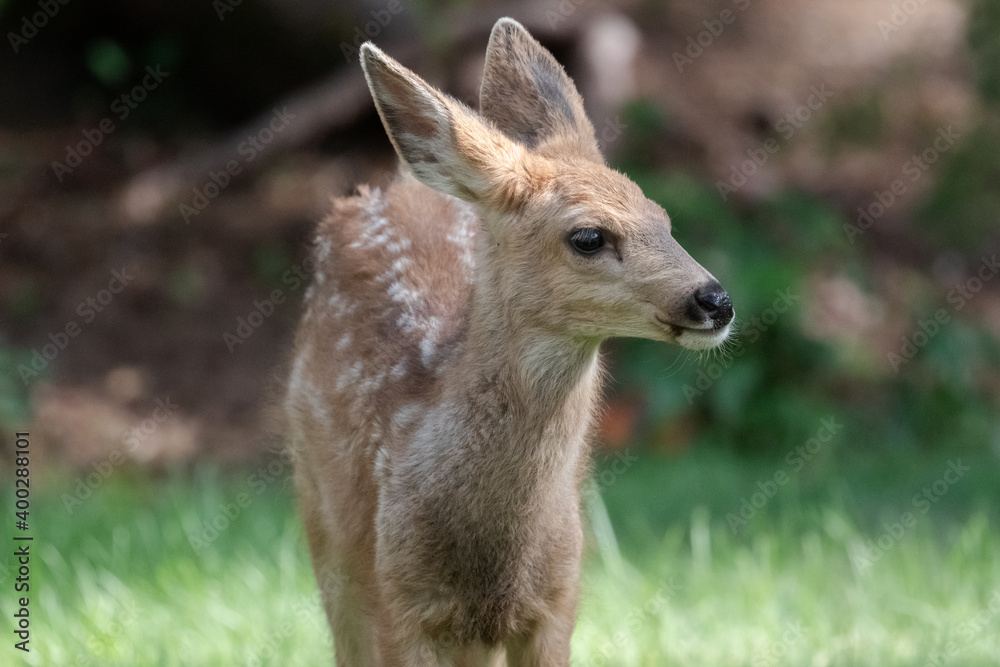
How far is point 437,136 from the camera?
4020 millimetres

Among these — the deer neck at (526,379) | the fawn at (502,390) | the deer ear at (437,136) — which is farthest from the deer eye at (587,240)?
the deer ear at (437,136)

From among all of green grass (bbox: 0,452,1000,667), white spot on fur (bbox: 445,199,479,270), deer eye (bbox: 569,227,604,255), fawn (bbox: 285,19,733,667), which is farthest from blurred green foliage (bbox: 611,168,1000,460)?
Answer: deer eye (bbox: 569,227,604,255)

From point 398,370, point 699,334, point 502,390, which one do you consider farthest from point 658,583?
point 699,334

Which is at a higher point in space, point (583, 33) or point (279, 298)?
point (583, 33)

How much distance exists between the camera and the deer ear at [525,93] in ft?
15.1

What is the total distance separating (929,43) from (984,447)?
5075mm

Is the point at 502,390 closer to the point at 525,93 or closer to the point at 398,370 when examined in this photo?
the point at 398,370

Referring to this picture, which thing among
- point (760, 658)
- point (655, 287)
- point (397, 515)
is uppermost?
point (655, 287)

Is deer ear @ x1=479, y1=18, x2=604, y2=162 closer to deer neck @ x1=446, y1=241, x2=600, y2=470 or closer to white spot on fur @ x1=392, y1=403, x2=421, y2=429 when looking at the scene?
deer neck @ x1=446, y1=241, x2=600, y2=470

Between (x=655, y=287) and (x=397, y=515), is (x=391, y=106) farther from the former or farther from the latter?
(x=397, y=515)

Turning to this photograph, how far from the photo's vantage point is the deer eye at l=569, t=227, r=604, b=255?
151 inches

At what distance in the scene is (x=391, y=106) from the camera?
403 cm

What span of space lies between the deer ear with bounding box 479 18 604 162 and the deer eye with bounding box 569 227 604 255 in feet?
2.67

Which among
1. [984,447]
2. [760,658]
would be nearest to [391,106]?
[760,658]
